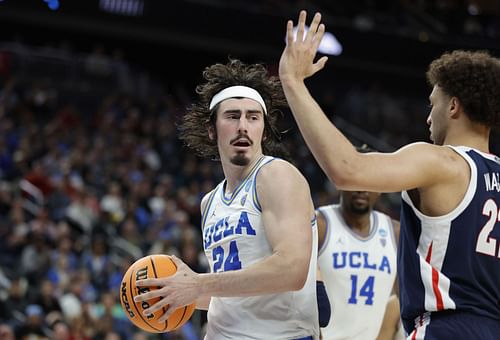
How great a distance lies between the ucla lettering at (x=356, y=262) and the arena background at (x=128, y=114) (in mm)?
5094

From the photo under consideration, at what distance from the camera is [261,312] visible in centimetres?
407

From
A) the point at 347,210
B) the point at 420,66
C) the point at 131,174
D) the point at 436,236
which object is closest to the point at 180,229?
the point at 131,174

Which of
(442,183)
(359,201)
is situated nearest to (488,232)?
(442,183)

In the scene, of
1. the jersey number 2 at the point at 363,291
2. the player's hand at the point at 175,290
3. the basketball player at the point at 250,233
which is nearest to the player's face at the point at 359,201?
the jersey number 2 at the point at 363,291

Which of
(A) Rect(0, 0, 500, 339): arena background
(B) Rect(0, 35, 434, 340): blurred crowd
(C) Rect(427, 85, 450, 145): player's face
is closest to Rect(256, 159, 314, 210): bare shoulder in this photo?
(C) Rect(427, 85, 450, 145): player's face

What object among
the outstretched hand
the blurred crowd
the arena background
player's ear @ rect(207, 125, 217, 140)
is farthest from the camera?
the arena background

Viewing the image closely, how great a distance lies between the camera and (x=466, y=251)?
339 cm

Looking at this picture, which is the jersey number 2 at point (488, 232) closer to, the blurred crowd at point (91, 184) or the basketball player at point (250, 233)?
the basketball player at point (250, 233)

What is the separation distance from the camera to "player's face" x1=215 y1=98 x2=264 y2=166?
4.29m

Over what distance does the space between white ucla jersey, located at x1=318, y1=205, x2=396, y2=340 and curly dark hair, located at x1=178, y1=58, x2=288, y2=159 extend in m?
1.34

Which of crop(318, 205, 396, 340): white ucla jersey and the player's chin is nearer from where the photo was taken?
the player's chin

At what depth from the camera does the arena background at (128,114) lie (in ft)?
37.6

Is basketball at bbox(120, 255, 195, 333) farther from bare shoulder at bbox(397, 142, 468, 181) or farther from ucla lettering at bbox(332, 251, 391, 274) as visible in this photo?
ucla lettering at bbox(332, 251, 391, 274)

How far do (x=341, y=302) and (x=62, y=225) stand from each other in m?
7.15
